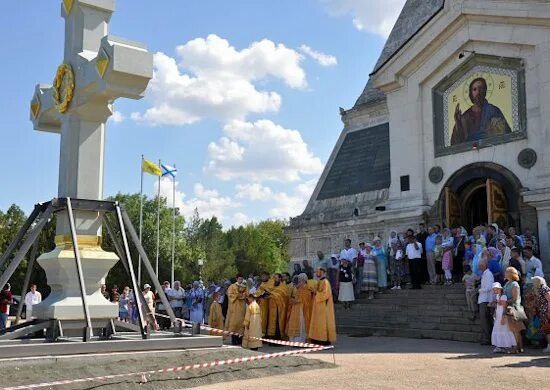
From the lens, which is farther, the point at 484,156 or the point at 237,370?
the point at 484,156

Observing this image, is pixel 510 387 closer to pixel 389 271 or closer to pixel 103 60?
pixel 103 60

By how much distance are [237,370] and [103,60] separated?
4.36 meters

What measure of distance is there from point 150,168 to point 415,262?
2169 cm

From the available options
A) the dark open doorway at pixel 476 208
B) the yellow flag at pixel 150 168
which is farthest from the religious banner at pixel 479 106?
the yellow flag at pixel 150 168

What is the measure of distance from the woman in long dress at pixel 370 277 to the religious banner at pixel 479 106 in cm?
513

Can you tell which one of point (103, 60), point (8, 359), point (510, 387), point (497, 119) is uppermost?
point (497, 119)

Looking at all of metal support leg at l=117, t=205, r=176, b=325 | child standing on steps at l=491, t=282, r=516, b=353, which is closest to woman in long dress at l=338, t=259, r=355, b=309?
child standing on steps at l=491, t=282, r=516, b=353

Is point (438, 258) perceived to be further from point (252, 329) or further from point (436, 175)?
point (252, 329)

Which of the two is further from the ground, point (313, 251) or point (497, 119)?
point (497, 119)

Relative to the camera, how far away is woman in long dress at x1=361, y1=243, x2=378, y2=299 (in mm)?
18062

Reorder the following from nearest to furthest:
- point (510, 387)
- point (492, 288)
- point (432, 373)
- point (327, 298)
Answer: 1. point (510, 387)
2. point (432, 373)
3. point (492, 288)
4. point (327, 298)

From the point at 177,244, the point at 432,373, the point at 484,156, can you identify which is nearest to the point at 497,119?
the point at 484,156

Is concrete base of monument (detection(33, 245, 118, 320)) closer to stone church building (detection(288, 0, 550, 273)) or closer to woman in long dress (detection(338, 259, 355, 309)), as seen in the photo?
woman in long dress (detection(338, 259, 355, 309))

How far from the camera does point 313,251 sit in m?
26.1
